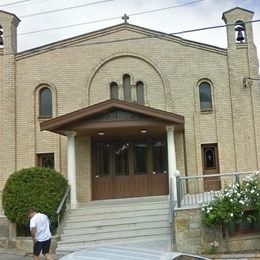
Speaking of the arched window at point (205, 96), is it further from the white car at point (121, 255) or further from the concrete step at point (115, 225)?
the white car at point (121, 255)

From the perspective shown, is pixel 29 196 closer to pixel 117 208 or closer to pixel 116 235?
pixel 116 235

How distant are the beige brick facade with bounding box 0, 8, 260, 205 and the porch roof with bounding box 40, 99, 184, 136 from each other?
2305mm

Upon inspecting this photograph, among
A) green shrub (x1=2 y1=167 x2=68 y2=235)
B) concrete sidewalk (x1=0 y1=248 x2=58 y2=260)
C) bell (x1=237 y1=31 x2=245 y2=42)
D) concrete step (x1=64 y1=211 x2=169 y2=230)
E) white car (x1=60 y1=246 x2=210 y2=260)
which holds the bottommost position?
concrete sidewalk (x1=0 y1=248 x2=58 y2=260)

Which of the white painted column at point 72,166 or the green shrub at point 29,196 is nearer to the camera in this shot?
the green shrub at point 29,196

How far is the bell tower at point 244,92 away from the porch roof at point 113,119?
3319 millimetres

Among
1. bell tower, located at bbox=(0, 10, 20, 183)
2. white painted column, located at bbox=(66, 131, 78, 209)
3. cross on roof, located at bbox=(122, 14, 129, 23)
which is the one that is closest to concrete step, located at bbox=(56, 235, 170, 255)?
white painted column, located at bbox=(66, 131, 78, 209)

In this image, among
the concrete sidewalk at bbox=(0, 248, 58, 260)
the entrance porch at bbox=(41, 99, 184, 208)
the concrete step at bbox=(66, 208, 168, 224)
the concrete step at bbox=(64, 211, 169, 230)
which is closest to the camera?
the concrete sidewalk at bbox=(0, 248, 58, 260)

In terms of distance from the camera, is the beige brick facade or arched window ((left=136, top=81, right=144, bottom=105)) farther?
arched window ((left=136, top=81, right=144, bottom=105))

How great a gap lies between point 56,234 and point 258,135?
920 centimetres

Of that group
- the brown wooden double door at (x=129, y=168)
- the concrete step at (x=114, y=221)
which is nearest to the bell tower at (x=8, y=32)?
the brown wooden double door at (x=129, y=168)

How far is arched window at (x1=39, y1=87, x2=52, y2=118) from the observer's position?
19.0 meters

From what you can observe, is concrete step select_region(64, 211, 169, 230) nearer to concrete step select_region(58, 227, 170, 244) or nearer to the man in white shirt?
concrete step select_region(58, 227, 170, 244)

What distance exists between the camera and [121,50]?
19.2 m

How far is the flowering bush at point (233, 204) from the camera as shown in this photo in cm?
1190
